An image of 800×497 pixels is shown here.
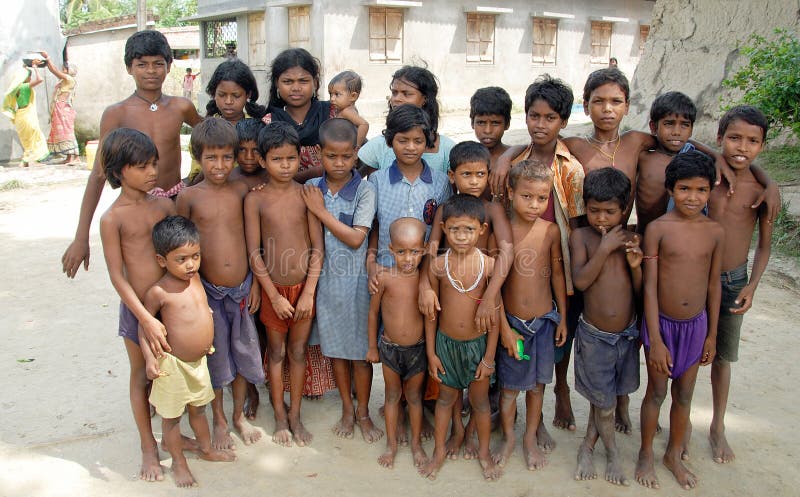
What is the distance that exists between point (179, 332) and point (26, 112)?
9347 millimetres

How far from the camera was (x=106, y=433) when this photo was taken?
293 centimetres

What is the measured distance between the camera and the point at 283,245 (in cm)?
281

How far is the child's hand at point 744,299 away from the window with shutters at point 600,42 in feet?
52.2

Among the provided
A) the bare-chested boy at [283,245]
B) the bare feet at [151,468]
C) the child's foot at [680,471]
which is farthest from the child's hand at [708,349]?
the bare feet at [151,468]

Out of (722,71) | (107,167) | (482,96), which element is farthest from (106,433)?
(722,71)

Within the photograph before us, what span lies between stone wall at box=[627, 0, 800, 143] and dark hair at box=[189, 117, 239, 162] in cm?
610

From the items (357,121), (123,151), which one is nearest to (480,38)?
(357,121)

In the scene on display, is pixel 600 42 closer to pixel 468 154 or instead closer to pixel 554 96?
pixel 554 96

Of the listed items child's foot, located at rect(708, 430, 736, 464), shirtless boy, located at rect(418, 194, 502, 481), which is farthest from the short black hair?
child's foot, located at rect(708, 430, 736, 464)

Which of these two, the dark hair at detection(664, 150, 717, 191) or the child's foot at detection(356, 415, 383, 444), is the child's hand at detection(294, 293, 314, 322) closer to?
the child's foot at detection(356, 415, 383, 444)

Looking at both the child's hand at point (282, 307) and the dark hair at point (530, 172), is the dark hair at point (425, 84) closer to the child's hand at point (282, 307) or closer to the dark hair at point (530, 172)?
the dark hair at point (530, 172)

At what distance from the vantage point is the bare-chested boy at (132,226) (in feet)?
8.05

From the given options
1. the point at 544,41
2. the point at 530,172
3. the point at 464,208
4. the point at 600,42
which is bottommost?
the point at 464,208

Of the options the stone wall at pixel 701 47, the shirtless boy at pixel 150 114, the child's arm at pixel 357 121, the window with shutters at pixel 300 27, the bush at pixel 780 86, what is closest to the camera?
the shirtless boy at pixel 150 114
